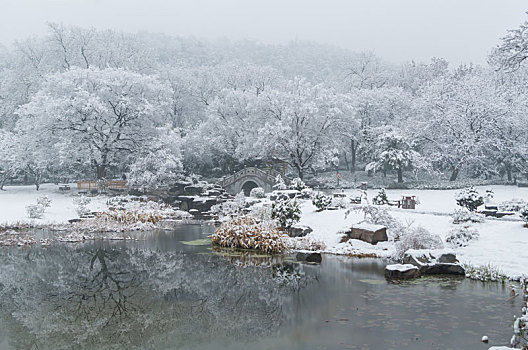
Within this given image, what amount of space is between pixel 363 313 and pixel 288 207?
1187 cm

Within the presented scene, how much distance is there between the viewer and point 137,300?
1085 centimetres

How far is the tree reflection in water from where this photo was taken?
8438 millimetres

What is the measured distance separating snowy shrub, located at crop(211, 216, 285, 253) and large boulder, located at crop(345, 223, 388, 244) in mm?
3346

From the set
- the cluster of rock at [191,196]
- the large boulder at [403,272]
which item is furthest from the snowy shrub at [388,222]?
the cluster of rock at [191,196]

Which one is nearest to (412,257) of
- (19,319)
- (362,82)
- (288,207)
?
(288,207)

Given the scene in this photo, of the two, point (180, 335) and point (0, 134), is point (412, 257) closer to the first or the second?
point (180, 335)

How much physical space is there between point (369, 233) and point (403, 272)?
514cm

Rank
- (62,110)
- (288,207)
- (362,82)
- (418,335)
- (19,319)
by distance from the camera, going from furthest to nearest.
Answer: (362,82), (62,110), (288,207), (19,319), (418,335)

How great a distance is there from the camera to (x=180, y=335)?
8.36 metres

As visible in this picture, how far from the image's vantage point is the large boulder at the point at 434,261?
13.7 m

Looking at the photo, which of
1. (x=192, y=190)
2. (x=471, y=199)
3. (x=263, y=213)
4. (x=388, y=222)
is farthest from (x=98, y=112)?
(x=471, y=199)

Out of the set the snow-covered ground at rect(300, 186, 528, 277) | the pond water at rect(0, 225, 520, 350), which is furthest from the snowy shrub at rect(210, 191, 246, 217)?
the pond water at rect(0, 225, 520, 350)

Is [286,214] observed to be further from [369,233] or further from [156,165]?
[156,165]

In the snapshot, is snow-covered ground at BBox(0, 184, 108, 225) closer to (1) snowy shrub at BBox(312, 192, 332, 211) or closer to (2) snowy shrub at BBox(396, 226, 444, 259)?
(1) snowy shrub at BBox(312, 192, 332, 211)
